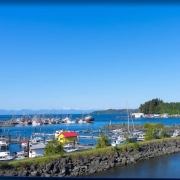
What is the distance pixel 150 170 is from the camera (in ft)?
18.7

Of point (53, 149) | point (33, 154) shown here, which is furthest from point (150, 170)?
point (33, 154)

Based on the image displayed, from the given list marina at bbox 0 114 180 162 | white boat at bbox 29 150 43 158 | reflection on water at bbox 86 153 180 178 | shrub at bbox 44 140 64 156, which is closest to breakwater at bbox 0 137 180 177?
reflection on water at bbox 86 153 180 178

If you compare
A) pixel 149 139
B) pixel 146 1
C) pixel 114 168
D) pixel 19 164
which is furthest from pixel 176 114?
pixel 146 1

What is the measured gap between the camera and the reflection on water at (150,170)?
5152mm

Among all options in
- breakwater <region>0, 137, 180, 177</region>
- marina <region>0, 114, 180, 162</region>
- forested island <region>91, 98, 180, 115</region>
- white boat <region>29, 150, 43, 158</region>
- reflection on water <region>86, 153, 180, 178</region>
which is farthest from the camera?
forested island <region>91, 98, 180, 115</region>

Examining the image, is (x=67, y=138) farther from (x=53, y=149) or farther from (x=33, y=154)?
(x=53, y=149)

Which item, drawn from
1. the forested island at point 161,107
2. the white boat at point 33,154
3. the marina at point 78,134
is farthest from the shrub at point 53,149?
the forested island at point 161,107

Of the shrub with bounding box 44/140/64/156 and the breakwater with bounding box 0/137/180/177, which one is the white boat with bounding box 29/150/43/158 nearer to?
the shrub with bounding box 44/140/64/156

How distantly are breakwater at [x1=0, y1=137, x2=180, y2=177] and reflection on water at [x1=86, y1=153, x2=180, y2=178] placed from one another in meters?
0.16

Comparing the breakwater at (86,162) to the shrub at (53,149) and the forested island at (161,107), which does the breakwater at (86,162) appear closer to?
the shrub at (53,149)

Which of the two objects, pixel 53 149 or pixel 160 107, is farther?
pixel 160 107

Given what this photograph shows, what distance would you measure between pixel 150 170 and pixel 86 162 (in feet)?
4.19

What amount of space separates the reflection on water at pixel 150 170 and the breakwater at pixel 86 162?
6.3 inches

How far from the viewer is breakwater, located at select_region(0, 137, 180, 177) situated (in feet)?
14.1
